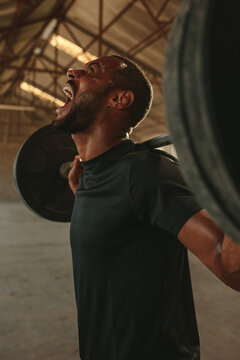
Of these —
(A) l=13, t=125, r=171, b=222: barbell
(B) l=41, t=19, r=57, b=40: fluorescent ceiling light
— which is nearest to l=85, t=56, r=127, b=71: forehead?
(A) l=13, t=125, r=171, b=222: barbell

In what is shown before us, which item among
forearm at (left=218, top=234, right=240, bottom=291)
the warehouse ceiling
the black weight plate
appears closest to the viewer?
forearm at (left=218, top=234, right=240, bottom=291)

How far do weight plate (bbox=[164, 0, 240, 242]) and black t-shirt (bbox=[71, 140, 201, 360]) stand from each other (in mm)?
417

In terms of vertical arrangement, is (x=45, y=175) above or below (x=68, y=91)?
below

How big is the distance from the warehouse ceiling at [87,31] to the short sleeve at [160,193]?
5.30 m

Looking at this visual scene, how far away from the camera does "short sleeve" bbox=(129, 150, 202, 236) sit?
0.65 m

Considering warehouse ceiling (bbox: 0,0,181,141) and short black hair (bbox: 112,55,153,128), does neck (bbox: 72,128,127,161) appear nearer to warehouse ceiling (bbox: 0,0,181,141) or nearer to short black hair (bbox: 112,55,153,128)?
short black hair (bbox: 112,55,153,128)

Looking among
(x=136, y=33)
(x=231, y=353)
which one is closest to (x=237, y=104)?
(x=231, y=353)

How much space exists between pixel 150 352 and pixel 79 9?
7.57 m

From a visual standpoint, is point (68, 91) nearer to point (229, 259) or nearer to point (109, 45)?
point (229, 259)

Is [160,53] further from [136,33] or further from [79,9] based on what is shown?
[79,9]

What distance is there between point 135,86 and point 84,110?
17 cm

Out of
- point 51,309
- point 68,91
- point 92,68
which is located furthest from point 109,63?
point 51,309

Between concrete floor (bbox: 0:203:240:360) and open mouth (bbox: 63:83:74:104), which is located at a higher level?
open mouth (bbox: 63:83:74:104)

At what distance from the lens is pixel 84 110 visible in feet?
3.20
